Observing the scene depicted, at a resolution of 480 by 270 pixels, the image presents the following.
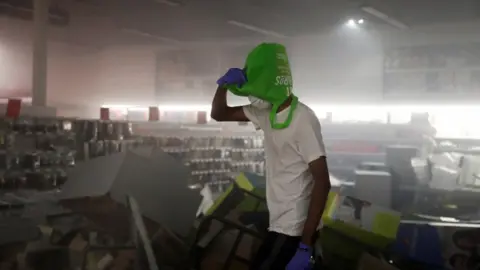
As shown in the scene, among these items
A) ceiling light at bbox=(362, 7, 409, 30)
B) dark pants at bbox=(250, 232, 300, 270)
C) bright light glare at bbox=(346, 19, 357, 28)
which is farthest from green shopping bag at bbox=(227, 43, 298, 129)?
bright light glare at bbox=(346, 19, 357, 28)

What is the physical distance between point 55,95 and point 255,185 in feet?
5.44

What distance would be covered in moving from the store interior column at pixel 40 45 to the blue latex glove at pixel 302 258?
247cm

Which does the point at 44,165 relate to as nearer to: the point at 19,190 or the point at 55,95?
the point at 19,190

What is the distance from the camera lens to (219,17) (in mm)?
4207

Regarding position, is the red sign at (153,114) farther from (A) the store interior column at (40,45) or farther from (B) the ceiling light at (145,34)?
(A) the store interior column at (40,45)

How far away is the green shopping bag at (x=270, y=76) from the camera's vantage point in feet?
6.22

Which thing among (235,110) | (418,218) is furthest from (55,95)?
(418,218)

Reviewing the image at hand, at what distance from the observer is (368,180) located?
3.60m

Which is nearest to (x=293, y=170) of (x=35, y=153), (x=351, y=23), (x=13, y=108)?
(x=35, y=153)

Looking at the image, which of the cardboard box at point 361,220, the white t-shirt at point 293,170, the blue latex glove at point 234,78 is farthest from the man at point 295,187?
the cardboard box at point 361,220

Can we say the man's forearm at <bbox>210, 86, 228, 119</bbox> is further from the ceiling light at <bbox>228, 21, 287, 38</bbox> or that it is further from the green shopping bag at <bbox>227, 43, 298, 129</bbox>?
the ceiling light at <bbox>228, 21, 287, 38</bbox>

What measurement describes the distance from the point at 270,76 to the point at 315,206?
49 centimetres

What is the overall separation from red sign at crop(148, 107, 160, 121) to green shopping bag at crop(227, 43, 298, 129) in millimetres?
2159

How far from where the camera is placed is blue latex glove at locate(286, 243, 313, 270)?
5.75ft
